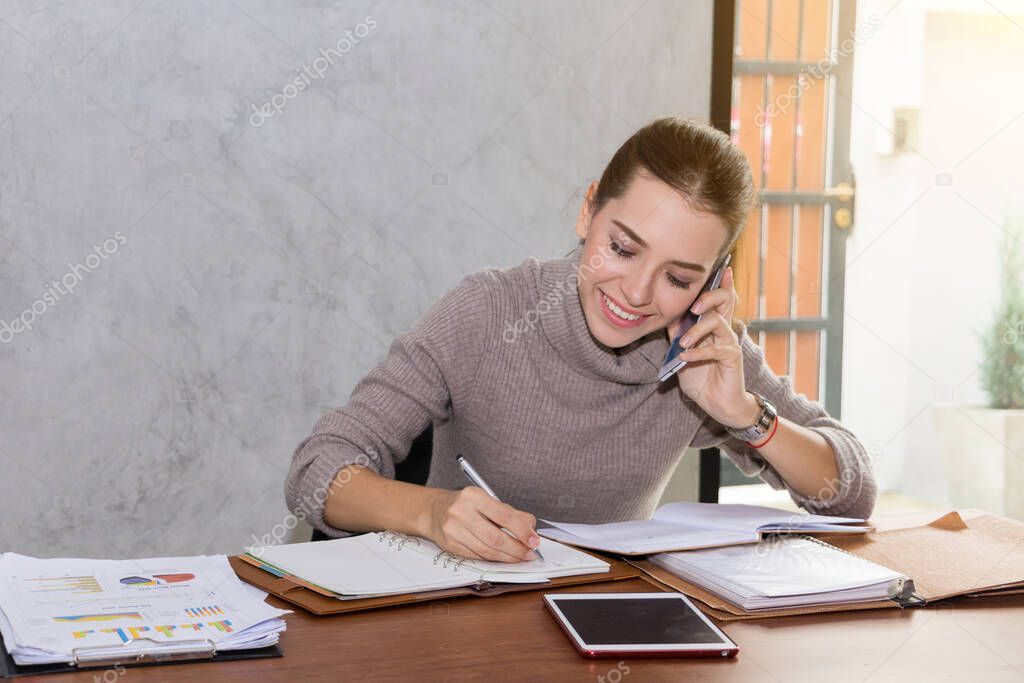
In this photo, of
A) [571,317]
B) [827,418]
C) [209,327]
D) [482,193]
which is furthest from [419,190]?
[827,418]

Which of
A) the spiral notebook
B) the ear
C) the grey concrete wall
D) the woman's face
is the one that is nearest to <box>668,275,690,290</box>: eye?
the woman's face

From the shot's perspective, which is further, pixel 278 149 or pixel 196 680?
pixel 278 149

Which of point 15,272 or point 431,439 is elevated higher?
point 15,272

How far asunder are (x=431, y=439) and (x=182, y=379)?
3.59 ft

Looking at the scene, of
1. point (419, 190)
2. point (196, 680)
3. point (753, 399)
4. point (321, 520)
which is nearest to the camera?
point (196, 680)

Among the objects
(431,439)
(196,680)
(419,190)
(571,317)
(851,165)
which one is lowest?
(196,680)

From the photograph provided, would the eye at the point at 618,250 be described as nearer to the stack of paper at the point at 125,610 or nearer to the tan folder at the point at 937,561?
the tan folder at the point at 937,561

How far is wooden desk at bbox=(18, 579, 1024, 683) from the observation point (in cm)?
95

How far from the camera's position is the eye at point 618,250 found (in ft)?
5.05

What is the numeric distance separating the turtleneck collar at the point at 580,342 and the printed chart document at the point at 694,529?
260 mm

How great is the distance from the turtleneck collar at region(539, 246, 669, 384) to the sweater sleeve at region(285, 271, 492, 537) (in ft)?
0.35

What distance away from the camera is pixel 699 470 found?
10.4 ft

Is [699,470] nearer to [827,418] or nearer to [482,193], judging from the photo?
[482,193]

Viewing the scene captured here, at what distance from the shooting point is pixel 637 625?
3.52 ft
